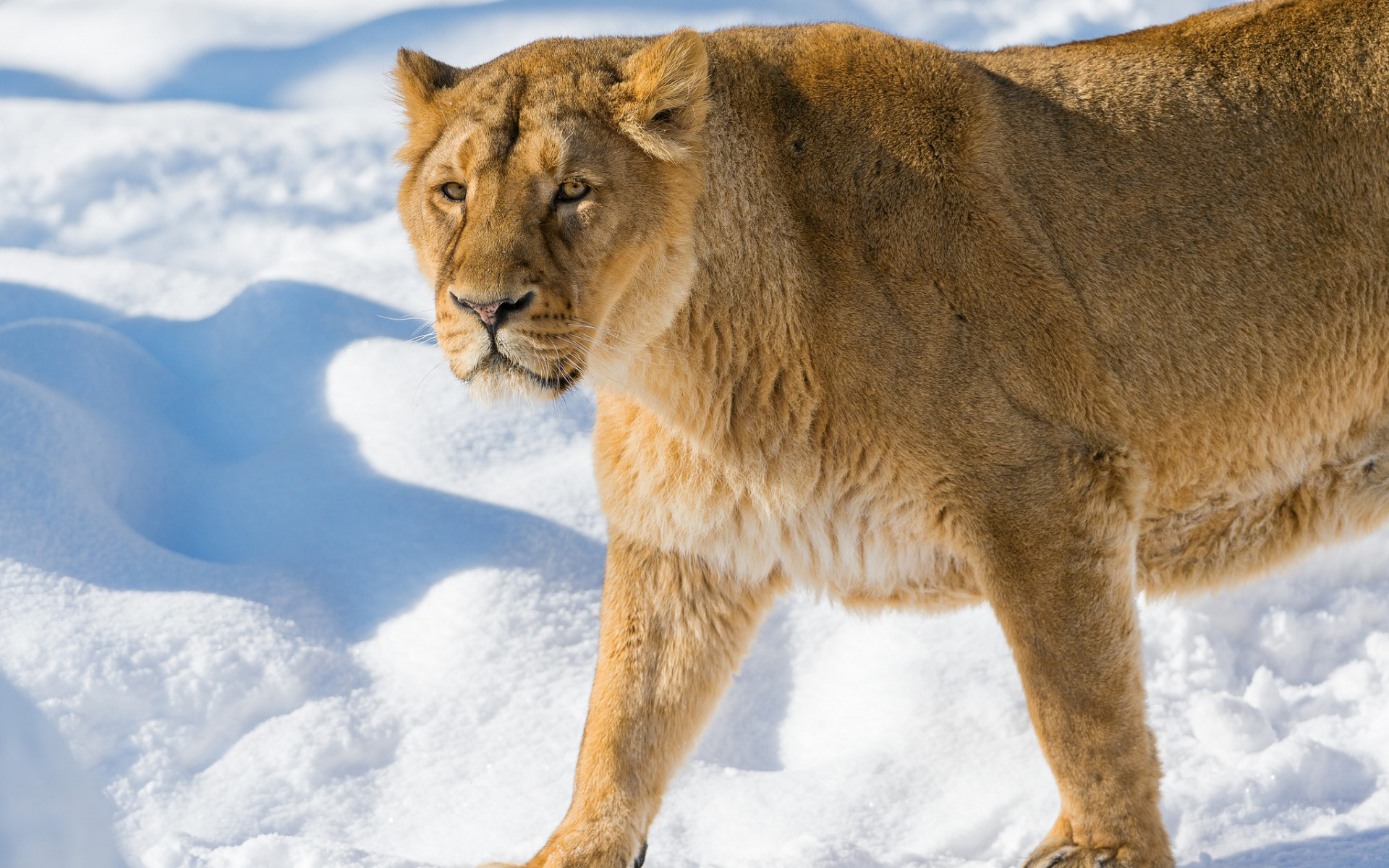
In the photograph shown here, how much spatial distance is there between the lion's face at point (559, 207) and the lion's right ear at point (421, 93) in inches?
0.5

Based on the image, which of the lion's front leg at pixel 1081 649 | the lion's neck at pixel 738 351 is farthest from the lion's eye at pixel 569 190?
the lion's front leg at pixel 1081 649

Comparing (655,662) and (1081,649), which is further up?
(1081,649)

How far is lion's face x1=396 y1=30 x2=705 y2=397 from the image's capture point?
2230 mm

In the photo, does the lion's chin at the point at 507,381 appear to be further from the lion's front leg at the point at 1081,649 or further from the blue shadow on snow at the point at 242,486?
the blue shadow on snow at the point at 242,486

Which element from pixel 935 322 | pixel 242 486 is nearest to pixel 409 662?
pixel 242 486

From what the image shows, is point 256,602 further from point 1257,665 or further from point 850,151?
point 1257,665

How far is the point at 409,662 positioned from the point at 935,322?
2.03 meters

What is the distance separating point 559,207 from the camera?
2314 mm

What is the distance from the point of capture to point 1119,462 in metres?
2.61

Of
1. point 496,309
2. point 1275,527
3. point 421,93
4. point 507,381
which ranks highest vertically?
point 421,93

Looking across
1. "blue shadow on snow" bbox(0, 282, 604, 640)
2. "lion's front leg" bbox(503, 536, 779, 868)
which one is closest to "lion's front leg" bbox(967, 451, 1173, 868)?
"lion's front leg" bbox(503, 536, 779, 868)

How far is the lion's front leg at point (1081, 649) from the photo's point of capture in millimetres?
2504

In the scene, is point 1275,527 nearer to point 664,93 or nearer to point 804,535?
point 804,535

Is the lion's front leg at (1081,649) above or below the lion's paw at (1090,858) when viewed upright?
above
